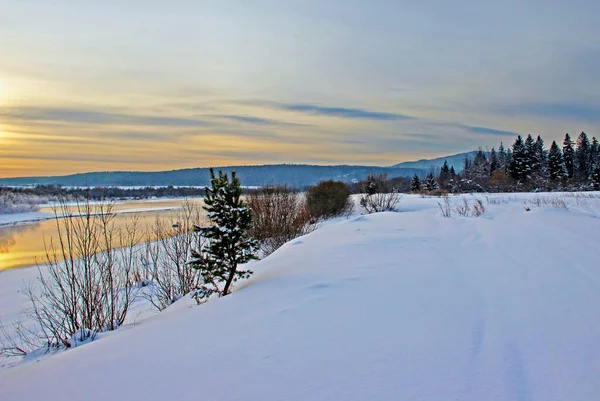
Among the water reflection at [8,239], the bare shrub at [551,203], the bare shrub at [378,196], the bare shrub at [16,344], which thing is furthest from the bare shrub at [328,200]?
the water reflection at [8,239]

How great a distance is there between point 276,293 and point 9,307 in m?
9.91

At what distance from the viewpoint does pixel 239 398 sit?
2156mm

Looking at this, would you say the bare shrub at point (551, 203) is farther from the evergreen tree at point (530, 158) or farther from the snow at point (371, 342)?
the evergreen tree at point (530, 158)

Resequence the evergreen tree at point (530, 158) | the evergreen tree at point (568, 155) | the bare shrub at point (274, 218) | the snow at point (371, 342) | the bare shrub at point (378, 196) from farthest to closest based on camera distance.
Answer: the evergreen tree at point (568, 155), the evergreen tree at point (530, 158), the bare shrub at point (378, 196), the bare shrub at point (274, 218), the snow at point (371, 342)

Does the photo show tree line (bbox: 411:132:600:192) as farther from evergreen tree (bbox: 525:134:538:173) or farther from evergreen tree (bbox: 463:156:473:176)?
evergreen tree (bbox: 463:156:473:176)

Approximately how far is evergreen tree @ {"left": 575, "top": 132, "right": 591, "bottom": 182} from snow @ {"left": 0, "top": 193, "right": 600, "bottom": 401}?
53425mm

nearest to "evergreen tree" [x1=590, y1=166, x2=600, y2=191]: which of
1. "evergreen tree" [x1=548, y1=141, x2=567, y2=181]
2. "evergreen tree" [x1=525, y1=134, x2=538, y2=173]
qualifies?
"evergreen tree" [x1=548, y1=141, x2=567, y2=181]

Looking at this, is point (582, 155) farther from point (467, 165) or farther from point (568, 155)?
point (467, 165)

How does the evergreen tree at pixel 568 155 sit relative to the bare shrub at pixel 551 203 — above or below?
above

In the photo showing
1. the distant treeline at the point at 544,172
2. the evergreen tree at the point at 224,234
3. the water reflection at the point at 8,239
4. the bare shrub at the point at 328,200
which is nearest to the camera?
the evergreen tree at the point at 224,234

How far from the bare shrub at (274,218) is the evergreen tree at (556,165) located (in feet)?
122

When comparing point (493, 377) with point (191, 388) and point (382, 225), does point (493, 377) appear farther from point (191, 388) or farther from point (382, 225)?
point (382, 225)

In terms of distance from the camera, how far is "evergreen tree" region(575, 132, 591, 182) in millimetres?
46928

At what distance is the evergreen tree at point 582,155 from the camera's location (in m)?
46.9
